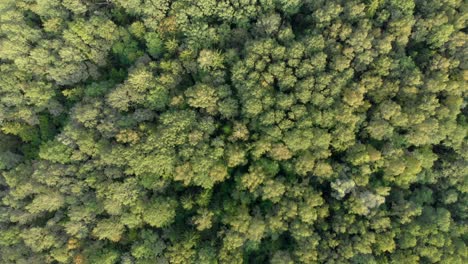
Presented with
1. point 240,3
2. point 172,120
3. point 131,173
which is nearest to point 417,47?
point 240,3

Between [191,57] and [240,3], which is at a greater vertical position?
[240,3]

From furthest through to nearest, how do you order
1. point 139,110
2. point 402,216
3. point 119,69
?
point 119,69, point 139,110, point 402,216

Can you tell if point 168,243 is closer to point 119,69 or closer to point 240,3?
point 119,69

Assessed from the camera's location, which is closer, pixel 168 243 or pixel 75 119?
pixel 168 243

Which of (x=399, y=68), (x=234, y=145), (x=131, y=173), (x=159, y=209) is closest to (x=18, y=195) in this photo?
(x=131, y=173)

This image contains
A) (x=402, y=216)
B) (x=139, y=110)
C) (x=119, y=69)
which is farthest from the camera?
(x=119, y=69)

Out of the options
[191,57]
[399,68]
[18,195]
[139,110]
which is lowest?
[18,195]

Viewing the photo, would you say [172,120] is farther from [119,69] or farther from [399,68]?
[399,68]
